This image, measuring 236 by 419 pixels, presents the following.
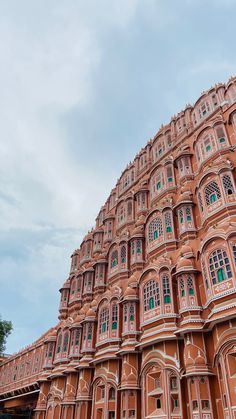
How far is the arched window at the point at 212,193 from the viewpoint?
18769mm

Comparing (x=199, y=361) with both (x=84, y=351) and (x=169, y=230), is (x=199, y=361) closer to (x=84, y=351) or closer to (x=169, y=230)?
(x=169, y=230)

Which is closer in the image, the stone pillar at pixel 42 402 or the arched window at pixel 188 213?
the arched window at pixel 188 213

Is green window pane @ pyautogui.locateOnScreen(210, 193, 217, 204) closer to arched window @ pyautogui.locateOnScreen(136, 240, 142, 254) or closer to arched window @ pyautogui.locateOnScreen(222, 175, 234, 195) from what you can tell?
arched window @ pyautogui.locateOnScreen(222, 175, 234, 195)

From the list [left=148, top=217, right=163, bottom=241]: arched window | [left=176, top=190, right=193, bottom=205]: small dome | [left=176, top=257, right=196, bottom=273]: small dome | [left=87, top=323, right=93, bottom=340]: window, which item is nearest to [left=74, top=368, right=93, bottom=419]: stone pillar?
[left=87, top=323, right=93, bottom=340]: window

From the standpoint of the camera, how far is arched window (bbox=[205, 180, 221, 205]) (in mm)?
18769

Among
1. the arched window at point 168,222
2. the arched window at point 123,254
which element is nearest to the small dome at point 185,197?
the arched window at point 168,222

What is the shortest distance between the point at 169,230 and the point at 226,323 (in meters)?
7.91

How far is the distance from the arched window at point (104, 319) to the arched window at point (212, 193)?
10.4 metres

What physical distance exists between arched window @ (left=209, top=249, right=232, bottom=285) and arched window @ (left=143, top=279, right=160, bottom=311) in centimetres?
393

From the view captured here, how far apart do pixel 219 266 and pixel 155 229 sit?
737 centimetres

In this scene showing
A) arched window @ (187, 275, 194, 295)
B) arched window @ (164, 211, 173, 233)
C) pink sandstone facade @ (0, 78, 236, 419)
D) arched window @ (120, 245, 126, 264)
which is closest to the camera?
pink sandstone facade @ (0, 78, 236, 419)

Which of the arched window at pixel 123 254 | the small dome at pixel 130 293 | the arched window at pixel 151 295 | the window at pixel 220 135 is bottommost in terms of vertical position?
the arched window at pixel 151 295

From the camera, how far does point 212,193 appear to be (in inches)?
754

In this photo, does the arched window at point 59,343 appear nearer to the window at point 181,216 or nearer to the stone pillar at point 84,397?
the stone pillar at point 84,397
